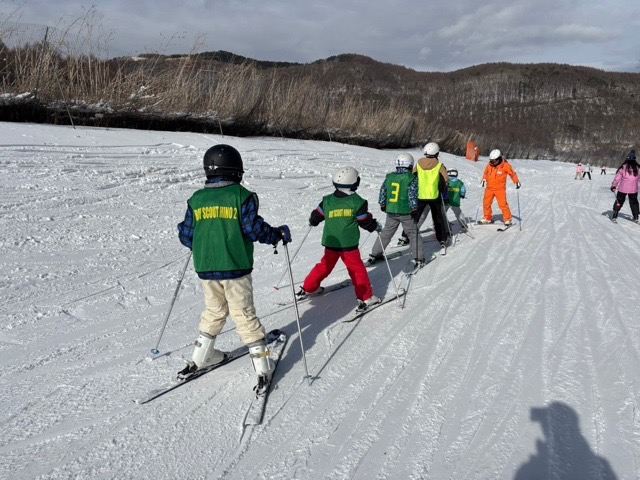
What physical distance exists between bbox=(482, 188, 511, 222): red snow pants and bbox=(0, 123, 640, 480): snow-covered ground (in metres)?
1.76

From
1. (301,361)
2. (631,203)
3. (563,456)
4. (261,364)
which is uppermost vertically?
(631,203)

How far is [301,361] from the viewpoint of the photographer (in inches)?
164

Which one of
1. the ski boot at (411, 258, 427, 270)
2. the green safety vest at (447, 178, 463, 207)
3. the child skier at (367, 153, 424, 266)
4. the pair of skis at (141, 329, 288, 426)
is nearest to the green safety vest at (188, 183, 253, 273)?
the pair of skis at (141, 329, 288, 426)

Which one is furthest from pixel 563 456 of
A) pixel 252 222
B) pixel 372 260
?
pixel 372 260

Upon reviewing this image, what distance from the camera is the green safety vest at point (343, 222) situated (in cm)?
532

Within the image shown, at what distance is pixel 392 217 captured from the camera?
289 inches

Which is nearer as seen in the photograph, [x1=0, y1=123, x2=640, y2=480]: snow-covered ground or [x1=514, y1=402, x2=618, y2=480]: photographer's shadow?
[x1=514, y1=402, x2=618, y2=480]: photographer's shadow

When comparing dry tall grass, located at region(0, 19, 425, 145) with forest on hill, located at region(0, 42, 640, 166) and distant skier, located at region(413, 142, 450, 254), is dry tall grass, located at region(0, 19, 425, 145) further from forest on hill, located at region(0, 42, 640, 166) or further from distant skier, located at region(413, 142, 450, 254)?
distant skier, located at region(413, 142, 450, 254)

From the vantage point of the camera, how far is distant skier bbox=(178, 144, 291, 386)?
3436 mm

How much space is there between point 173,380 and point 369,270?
13.5ft

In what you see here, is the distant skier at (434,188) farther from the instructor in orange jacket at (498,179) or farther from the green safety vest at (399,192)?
the instructor in orange jacket at (498,179)

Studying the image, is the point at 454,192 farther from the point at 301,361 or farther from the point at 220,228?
the point at 220,228

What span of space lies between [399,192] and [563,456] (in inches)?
185

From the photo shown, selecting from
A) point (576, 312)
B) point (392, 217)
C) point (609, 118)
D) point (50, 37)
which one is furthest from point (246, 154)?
point (609, 118)
